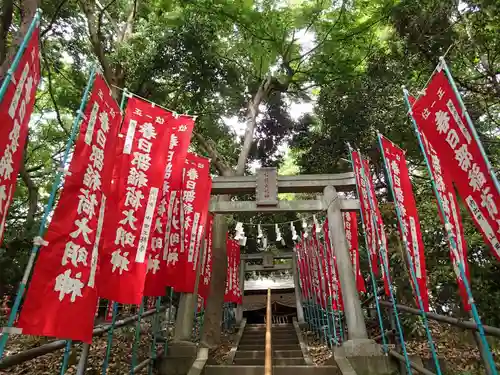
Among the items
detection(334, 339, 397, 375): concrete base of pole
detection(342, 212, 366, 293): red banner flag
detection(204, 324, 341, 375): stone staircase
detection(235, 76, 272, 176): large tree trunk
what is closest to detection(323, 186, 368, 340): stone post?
detection(334, 339, 397, 375): concrete base of pole

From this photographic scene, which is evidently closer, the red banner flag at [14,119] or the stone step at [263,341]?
the red banner flag at [14,119]

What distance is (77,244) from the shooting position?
3154 millimetres

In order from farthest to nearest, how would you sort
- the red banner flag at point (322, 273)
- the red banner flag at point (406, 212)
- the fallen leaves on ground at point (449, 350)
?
the red banner flag at point (322, 273) → the fallen leaves on ground at point (449, 350) → the red banner flag at point (406, 212)

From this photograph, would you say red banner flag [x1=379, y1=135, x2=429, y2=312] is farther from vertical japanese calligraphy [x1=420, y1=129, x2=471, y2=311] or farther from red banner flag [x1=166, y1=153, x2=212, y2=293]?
red banner flag [x1=166, y1=153, x2=212, y2=293]

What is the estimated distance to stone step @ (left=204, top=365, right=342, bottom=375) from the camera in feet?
20.2

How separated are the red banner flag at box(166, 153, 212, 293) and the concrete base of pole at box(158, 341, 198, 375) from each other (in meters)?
1.51

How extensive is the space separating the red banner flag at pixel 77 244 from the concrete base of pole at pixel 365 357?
533cm

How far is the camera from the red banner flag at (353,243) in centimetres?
834

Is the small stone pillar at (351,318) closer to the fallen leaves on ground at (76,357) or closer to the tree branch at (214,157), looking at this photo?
the tree branch at (214,157)

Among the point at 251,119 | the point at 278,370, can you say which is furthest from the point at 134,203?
the point at 251,119

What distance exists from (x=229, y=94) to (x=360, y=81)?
4.97 metres

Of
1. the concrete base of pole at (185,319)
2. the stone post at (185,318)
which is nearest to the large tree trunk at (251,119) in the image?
the stone post at (185,318)

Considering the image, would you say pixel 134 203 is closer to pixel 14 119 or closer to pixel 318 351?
pixel 14 119

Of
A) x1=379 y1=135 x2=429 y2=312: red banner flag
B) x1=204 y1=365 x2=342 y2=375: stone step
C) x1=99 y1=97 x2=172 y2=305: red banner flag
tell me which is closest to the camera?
x1=99 y1=97 x2=172 y2=305: red banner flag
